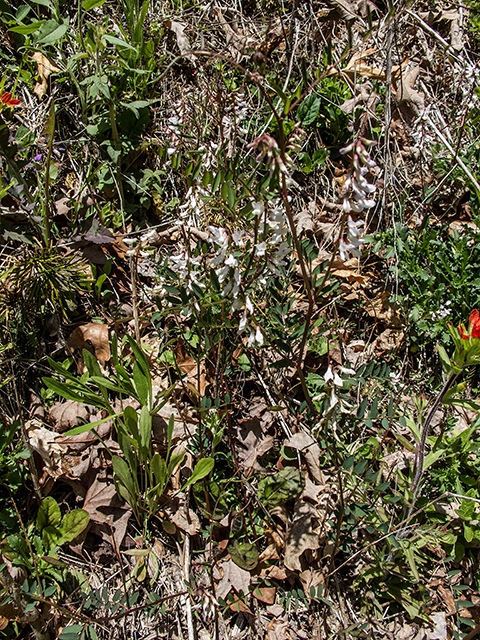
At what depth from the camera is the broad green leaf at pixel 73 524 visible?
2080 mm

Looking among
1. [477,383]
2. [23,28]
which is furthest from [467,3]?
[23,28]

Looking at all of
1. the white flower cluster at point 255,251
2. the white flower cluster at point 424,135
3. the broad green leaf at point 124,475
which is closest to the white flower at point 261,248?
the white flower cluster at point 255,251

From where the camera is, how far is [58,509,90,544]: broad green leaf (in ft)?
6.82

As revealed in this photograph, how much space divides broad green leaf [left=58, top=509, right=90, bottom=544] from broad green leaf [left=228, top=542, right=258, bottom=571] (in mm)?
681

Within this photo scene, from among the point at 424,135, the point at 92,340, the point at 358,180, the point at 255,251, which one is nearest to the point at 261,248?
the point at 255,251

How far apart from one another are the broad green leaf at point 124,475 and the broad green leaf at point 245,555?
0.52 meters

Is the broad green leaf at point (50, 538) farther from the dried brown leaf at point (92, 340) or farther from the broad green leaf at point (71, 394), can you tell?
the dried brown leaf at point (92, 340)

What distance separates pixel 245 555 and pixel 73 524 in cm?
80

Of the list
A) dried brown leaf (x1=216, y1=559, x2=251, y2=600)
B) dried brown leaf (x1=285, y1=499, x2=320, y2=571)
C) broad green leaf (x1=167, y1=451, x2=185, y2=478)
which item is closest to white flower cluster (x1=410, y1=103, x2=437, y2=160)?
dried brown leaf (x1=285, y1=499, x2=320, y2=571)

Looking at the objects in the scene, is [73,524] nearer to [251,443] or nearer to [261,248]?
[251,443]

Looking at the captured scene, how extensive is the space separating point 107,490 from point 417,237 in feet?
7.63

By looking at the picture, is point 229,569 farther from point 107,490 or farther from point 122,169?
point 122,169

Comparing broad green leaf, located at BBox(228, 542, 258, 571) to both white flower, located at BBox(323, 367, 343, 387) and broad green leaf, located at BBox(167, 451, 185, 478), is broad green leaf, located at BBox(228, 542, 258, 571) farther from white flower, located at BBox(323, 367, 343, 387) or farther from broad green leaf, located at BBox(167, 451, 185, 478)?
white flower, located at BBox(323, 367, 343, 387)

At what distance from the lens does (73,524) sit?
6.89ft
